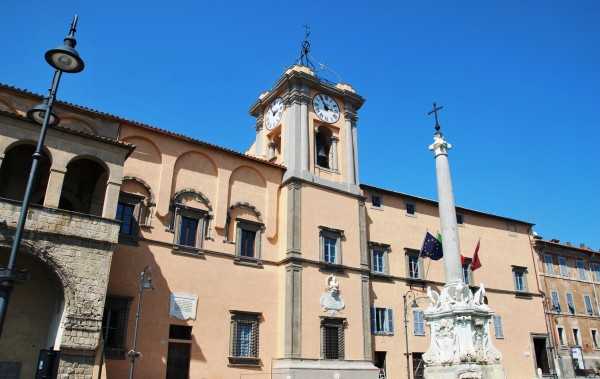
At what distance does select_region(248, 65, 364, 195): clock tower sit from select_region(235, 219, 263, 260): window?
3.14 meters

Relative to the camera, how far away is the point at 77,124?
2059cm

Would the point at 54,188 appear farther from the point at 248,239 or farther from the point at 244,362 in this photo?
the point at 244,362

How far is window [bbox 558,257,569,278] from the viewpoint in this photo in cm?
3622

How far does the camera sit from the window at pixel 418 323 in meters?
27.4

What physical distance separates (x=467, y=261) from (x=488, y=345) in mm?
16848

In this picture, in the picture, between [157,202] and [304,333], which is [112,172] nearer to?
[157,202]

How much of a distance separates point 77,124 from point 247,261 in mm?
9267

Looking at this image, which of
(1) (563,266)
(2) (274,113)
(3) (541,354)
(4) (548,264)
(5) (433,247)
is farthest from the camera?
(1) (563,266)

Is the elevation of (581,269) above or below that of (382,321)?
above

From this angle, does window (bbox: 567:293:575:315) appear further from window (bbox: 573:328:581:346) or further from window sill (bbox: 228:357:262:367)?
window sill (bbox: 228:357:262:367)

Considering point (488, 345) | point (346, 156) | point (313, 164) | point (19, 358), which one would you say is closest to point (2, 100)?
point (19, 358)

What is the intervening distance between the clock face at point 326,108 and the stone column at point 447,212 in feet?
33.0

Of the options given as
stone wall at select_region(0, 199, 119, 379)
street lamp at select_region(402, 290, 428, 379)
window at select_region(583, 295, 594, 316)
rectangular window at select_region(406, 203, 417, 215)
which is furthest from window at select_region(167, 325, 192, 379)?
window at select_region(583, 295, 594, 316)

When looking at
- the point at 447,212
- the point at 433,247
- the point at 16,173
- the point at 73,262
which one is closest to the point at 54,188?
the point at 73,262
